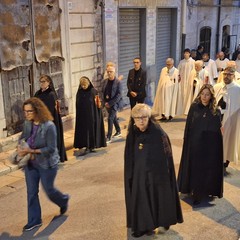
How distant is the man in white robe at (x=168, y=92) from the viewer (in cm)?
1103

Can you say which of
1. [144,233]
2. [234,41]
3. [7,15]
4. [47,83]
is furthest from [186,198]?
[234,41]

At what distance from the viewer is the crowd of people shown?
452cm

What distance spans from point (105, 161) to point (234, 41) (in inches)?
602

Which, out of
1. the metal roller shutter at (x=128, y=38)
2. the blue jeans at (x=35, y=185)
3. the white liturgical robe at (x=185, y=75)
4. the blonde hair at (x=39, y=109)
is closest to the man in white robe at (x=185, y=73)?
the white liturgical robe at (x=185, y=75)

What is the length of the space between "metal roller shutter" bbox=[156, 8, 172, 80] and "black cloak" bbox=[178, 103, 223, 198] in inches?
343

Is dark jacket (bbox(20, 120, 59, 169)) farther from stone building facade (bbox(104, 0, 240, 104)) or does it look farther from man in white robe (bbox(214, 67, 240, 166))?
stone building facade (bbox(104, 0, 240, 104))

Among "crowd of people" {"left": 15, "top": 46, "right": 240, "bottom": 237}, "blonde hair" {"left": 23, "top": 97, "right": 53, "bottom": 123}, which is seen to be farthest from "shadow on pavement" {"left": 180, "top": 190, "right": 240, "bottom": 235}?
"blonde hair" {"left": 23, "top": 97, "right": 53, "bottom": 123}

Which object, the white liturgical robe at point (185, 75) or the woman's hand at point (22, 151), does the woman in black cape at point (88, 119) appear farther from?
the white liturgical robe at point (185, 75)

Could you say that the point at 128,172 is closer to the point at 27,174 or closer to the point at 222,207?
the point at 27,174

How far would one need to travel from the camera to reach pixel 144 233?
15.8ft

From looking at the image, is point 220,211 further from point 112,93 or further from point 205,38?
point 205,38

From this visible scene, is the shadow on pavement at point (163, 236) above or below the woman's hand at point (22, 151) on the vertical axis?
below

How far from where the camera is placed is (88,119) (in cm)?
802

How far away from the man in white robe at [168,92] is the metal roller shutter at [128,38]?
1756 mm
